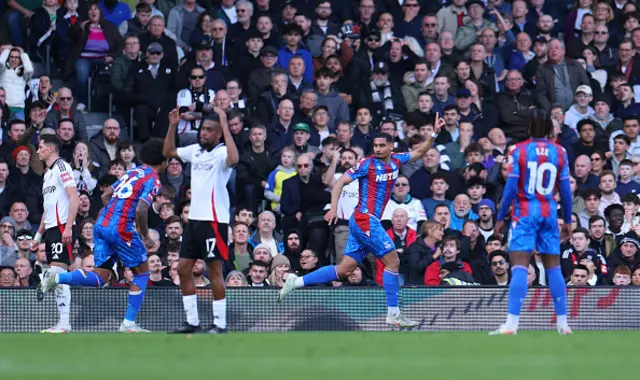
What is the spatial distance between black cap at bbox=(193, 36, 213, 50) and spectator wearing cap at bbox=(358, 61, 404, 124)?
8.09 ft

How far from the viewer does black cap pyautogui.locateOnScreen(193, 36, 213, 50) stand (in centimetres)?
2061

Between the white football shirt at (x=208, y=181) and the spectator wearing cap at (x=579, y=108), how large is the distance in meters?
9.35

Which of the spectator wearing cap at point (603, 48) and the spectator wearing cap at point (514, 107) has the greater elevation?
the spectator wearing cap at point (603, 48)

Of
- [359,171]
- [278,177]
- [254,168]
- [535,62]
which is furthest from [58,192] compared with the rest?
[535,62]

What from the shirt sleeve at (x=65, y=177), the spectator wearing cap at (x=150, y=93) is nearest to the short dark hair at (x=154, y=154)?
the shirt sleeve at (x=65, y=177)

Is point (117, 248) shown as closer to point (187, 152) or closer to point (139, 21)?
point (187, 152)

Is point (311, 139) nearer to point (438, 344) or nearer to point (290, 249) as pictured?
point (290, 249)

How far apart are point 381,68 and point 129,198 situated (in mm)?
8114

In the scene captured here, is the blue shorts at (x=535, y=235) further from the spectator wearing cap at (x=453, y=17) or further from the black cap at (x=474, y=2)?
the black cap at (x=474, y=2)

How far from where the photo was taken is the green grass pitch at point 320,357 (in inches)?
330

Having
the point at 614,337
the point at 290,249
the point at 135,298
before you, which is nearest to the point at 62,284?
the point at 135,298

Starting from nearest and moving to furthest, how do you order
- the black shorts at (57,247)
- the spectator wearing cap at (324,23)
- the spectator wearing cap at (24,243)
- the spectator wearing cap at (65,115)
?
the black shorts at (57,247), the spectator wearing cap at (24,243), the spectator wearing cap at (65,115), the spectator wearing cap at (324,23)

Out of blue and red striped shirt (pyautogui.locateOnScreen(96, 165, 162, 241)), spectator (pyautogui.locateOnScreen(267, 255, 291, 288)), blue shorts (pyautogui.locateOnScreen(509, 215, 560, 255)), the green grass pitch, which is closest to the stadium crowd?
spectator (pyautogui.locateOnScreen(267, 255, 291, 288))

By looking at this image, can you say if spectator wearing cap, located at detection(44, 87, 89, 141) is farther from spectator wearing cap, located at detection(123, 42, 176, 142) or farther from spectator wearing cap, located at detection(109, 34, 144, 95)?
spectator wearing cap, located at detection(109, 34, 144, 95)
